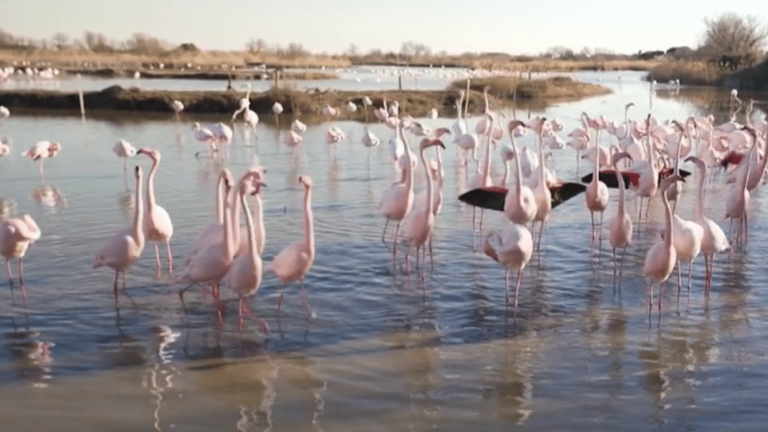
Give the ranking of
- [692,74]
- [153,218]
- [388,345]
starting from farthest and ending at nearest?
1. [692,74]
2. [153,218]
3. [388,345]

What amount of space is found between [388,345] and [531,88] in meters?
31.5

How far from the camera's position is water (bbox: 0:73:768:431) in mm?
4711

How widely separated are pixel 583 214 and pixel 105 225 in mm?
6256

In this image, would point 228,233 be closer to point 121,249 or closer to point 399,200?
point 121,249

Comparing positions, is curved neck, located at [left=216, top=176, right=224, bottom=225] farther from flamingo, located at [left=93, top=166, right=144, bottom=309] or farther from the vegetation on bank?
the vegetation on bank

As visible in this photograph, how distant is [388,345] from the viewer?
580cm

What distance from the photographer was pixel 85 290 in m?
6.98

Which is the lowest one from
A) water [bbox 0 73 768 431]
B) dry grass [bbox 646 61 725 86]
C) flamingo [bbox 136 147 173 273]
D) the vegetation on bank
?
water [bbox 0 73 768 431]

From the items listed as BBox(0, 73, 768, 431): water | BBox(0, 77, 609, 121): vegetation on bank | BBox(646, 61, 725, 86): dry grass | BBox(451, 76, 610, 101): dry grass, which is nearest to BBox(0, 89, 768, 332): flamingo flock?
BBox(0, 73, 768, 431): water

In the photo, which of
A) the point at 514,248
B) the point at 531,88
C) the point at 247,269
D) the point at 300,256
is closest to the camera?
the point at 247,269

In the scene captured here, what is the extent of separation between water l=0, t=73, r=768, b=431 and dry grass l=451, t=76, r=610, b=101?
24.5 m

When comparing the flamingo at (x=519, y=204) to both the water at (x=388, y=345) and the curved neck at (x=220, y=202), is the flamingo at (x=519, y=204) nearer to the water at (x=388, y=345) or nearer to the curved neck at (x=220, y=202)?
the water at (x=388, y=345)

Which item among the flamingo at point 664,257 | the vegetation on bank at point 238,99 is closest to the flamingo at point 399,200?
the flamingo at point 664,257

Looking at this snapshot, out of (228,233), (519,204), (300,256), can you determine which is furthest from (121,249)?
(519,204)
